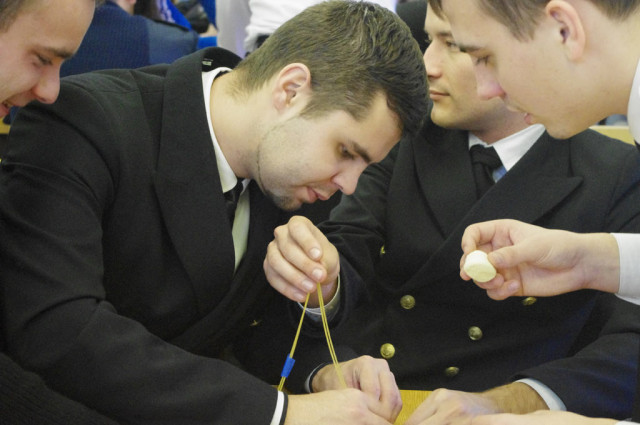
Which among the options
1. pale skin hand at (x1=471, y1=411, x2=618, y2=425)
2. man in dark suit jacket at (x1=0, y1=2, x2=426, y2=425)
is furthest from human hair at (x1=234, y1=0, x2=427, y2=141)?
pale skin hand at (x1=471, y1=411, x2=618, y2=425)

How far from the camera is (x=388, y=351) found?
1.68 meters

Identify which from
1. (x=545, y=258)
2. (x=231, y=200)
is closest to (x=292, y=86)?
(x=231, y=200)

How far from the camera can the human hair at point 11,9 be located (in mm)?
1094

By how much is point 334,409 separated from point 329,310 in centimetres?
35

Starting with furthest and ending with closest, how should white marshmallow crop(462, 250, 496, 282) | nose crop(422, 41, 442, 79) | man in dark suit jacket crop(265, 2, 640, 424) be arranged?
nose crop(422, 41, 442, 79) < man in dark suit jacket crop(265, 2, 640, 424) < white marshmallow crop(462, 250, 496, 282)

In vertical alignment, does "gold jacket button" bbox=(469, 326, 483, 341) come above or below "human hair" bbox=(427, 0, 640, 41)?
below

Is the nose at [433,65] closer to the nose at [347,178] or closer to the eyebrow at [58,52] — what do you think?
the nose at [347,178]

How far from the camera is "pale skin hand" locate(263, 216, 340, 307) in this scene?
138 cm

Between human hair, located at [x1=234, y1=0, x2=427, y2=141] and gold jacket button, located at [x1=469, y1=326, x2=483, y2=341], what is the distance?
1.44ft

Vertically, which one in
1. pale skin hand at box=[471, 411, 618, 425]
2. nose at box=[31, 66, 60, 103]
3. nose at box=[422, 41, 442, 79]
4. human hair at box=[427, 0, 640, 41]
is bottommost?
pale skin hand at box=[471, 411, 618, 425]

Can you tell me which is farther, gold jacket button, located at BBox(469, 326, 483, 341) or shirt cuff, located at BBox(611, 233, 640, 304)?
gold jacket button, located at BBox(469, 326, 483, 341)

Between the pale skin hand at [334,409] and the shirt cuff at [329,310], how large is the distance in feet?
0.96

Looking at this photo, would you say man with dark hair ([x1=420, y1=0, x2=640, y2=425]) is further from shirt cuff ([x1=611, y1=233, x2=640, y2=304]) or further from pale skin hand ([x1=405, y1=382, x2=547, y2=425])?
pale skin hand ([x1=405, y1=382, x2=547, y2=425])

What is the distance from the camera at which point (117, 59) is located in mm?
2350
